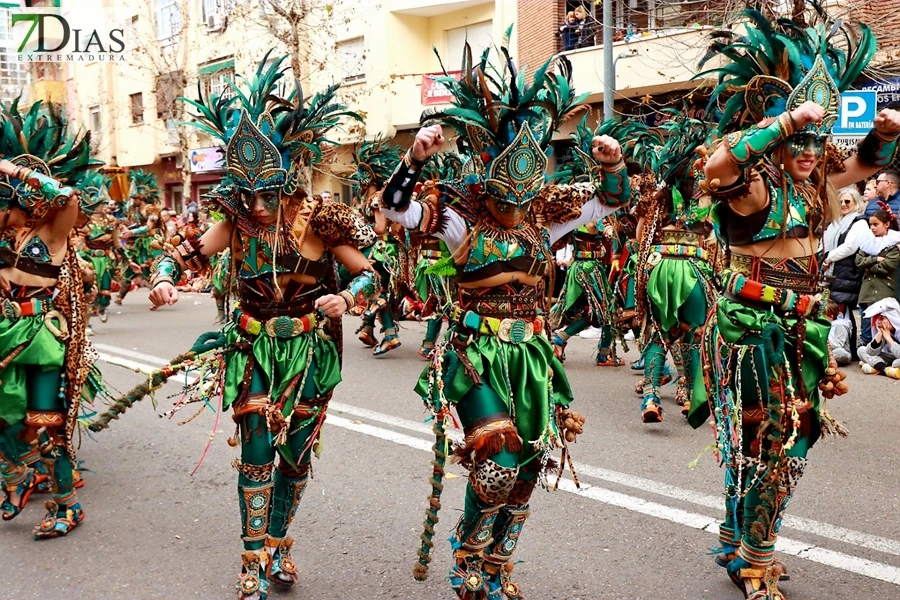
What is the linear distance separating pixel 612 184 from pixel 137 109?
33871mm

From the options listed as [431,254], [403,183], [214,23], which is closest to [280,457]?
[403,183]

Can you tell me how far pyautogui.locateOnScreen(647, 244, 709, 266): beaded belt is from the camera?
7125 mm

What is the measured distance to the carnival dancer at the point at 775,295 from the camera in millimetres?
3770

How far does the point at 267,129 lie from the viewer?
4180 mm

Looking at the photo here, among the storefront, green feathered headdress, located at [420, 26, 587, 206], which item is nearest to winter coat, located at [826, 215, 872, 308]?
green feathered headdress, located at [420, 26, 587, 206]

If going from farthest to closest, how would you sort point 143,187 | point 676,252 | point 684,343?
point 143,187, point 676,252, point 684,343

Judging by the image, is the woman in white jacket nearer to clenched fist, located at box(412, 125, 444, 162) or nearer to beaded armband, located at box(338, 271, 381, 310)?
beaded armband, located at box(338, 271, 381, 310)

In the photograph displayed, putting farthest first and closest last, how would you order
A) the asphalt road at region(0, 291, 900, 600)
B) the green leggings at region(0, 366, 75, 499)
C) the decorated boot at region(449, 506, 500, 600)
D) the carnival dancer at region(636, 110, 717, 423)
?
the carnival dancer at region(636, 110, 717, 423), the green leggings at region(0, 366, 75, 499), the asphalt road at region(0, 291, 900, 600), the decorated boot at region(449, 506, 500, 600)

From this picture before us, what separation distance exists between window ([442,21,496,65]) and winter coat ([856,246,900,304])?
525 inches

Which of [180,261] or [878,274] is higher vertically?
[180,261]

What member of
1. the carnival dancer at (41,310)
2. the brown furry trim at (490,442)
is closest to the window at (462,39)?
the carnival dancer at (41,310)

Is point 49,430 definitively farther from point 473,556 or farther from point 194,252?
point 473,556

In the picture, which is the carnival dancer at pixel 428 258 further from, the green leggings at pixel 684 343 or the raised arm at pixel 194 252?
the raised arm at pixel 194 252

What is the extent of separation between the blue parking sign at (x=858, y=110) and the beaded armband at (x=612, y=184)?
19.3 ft
